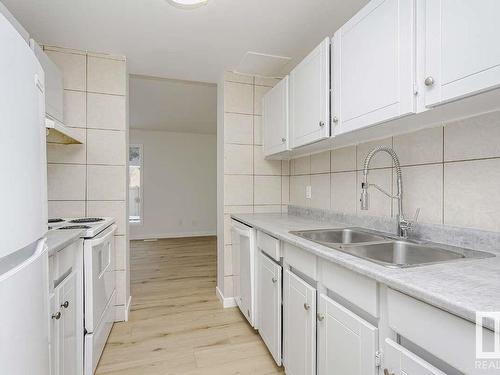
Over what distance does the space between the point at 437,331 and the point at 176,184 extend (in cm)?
585

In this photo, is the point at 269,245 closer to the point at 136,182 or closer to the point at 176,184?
the point at 176,184

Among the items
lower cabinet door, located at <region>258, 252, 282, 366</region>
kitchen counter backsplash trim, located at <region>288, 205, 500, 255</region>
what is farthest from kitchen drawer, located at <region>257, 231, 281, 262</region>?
kitchen counter backsplash trim, located at <region>288, 205, 500, 255</region>

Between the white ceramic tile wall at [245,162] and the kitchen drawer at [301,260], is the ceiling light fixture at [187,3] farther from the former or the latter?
the kitchen drawer at [301,260]

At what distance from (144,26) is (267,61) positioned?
998 mm

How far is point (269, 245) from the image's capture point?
5.68ft

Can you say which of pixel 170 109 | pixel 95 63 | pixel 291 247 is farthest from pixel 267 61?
pixel 170 109

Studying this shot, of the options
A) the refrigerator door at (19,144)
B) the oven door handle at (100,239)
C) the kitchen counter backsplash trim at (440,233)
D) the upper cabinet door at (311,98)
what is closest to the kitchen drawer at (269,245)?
the kitchen counter backsplash trim at (440,233)

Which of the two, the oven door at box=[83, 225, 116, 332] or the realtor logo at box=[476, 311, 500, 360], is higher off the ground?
the realtor logo at box=[476, 311, 500, 360]

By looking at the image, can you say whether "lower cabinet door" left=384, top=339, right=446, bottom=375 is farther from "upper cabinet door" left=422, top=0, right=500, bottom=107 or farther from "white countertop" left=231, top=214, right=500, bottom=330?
"upper cabinet door" left=422, top=0, right=500, bottom=107

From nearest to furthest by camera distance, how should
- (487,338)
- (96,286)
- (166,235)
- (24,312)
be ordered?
(487,338)
(24,312)
(96,286)
(166,235)

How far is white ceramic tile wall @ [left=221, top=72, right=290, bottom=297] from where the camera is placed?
2.57 meters

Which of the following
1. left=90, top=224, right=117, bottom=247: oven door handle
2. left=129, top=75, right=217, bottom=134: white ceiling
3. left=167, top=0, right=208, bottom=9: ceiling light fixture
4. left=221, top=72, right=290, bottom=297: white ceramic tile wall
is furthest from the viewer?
left=129, top=75, right=217, bottom=134: white ceiling

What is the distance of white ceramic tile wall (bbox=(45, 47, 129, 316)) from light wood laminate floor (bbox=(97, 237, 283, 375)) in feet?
1.13

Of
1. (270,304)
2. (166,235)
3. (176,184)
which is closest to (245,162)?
(270,304)
